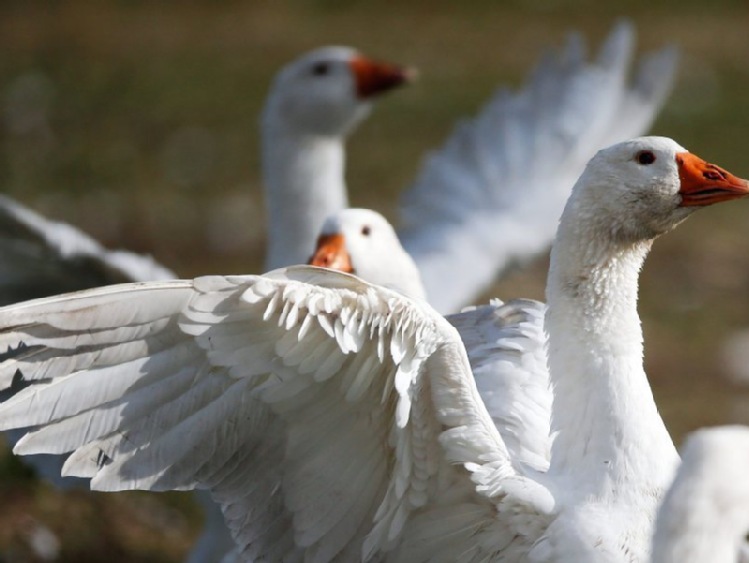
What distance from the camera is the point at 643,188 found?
15.4ft

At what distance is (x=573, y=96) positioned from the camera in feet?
30.6

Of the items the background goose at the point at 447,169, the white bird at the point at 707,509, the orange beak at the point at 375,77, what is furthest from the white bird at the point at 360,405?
the orange beak at the point at 375,77

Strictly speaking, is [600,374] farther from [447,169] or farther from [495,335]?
[447,169]

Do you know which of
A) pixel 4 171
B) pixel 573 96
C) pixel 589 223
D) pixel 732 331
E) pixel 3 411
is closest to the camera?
pixel 3 411

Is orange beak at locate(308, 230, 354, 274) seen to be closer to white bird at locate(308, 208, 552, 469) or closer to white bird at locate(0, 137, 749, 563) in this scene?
white bird at locate(308, 208, 552, 469)

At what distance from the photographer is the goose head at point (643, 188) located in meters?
4.71

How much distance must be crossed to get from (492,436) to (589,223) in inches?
34.7

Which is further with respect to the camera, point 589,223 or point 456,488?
point 589,223

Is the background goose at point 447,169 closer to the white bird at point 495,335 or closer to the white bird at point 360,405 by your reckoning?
the white bird at point 495,335

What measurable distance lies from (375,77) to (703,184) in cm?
399

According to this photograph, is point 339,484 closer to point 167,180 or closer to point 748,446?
point 748,446

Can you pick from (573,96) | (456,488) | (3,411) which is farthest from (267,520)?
(573,96)

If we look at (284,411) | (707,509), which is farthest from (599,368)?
(707,509)

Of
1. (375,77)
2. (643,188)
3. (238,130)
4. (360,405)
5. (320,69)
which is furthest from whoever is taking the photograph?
(238,130)
